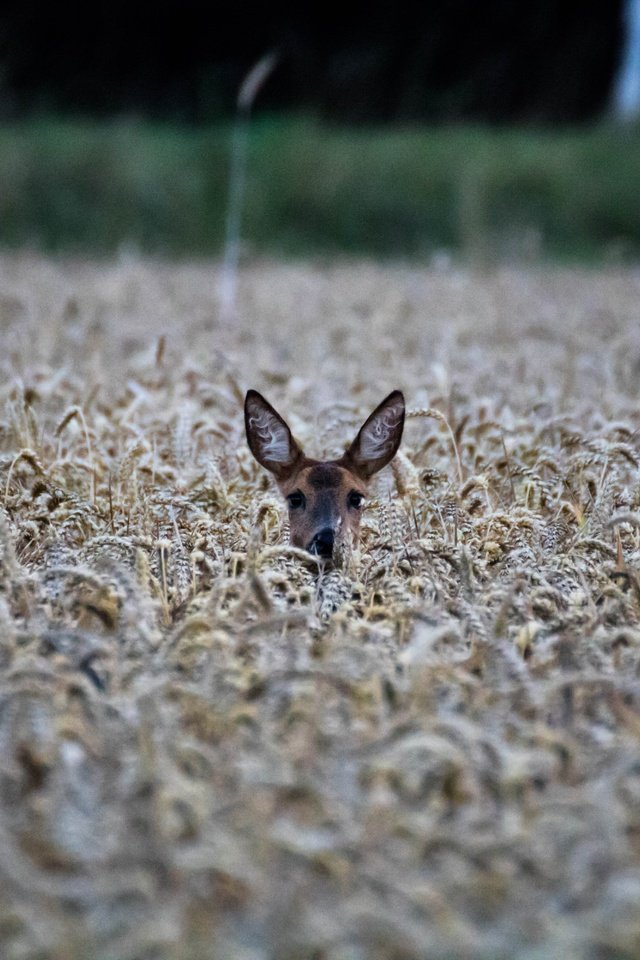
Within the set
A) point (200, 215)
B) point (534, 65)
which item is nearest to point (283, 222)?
point (200, 215)

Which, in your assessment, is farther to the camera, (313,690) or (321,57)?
(321,57)

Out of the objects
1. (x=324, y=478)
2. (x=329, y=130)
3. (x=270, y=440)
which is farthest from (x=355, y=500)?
(x=329, y=130)

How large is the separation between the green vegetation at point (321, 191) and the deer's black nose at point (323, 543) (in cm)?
1132

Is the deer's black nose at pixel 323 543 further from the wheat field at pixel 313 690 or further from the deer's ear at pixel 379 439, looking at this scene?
the deer's ear at pixel 379 439

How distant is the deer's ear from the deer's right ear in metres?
0.20

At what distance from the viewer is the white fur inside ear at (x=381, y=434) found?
5352 mm

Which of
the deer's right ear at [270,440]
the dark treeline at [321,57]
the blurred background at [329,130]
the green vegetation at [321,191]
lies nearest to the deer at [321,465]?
the deer's right ear at [270,440]

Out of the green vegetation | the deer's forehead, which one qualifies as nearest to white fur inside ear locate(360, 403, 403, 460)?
the deer's forehead

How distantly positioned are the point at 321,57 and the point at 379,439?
1583 cm

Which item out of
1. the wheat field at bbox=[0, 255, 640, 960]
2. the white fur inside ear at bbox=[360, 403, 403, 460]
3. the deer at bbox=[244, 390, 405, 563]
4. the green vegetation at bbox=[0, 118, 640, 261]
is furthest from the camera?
the green vegetation at bbox=[0, 118, 640, 261]

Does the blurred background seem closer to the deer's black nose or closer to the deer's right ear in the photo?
the deer's right ear

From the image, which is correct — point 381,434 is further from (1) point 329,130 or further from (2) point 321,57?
(2) point 321,57

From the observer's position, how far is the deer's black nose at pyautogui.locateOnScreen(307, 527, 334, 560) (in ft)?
16.0

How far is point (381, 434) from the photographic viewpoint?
5410mm
